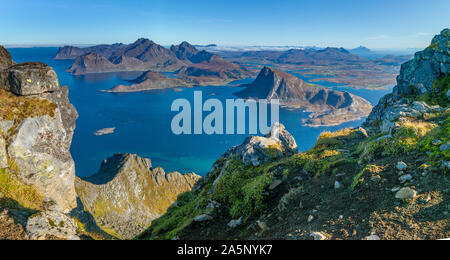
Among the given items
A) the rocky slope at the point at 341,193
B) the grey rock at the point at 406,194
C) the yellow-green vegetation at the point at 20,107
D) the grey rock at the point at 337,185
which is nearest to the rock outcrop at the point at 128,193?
the yellow-green vegetation at the point at 20,107

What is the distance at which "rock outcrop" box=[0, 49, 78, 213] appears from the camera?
20830 millimetres

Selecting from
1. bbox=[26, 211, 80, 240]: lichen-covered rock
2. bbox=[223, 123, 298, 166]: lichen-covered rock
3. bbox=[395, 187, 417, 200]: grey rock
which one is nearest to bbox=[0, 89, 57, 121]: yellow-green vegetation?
bbox=[26, 211, 80, 240]: lichen-covered rock

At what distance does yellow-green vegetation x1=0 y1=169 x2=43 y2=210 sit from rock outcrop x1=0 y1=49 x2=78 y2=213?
1.53 meters

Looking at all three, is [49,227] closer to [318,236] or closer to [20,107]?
[318,236]

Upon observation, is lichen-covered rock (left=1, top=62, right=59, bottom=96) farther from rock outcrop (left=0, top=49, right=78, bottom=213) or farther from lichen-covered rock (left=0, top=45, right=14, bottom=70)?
lichen-covered rock (left=0, top=45, right=14, bottom=70)

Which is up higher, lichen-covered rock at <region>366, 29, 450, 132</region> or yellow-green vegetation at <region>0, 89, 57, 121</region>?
lichen-covered rock at <region>366, 29, 450, 132</region>

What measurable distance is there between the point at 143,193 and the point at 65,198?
49.6 meters

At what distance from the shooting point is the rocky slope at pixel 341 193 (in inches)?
239

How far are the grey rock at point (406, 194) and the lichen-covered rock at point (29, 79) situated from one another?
2915 centimetres

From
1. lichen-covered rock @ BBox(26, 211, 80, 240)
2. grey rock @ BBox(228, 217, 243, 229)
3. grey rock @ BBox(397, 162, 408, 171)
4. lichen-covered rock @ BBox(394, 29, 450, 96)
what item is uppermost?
lichen-covered rock @ BBox(394, 29, 450, 96)

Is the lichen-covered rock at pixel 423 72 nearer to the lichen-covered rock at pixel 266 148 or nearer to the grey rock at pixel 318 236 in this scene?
the lichen-covered rock at pixel 266 148

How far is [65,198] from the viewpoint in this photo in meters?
34.1

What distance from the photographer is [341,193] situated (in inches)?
308

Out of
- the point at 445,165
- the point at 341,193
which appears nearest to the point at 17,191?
the point at 341,193
